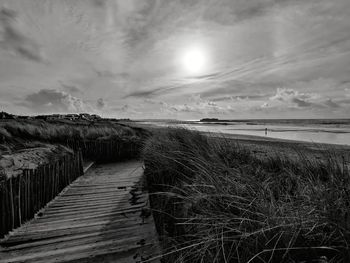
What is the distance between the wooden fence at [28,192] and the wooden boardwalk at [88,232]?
151mm

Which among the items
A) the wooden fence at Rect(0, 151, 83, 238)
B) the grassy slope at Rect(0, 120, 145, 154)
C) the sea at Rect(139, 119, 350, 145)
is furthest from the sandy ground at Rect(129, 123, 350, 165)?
the grassy slope at Rect(0, 120, 145, 154)

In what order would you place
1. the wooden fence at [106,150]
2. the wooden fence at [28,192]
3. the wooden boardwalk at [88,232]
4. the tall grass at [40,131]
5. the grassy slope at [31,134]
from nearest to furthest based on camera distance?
the wooden boardwalk at [88,232]
the wooden fence at [28,192]
the grassy slope at [31,134]
the wooden fence at [106,150]
the tall grass at [40,131]

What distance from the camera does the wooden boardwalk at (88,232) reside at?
2.82 m

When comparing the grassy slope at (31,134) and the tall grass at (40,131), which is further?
the tall grass at (40,131)

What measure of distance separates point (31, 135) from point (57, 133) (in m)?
1.94

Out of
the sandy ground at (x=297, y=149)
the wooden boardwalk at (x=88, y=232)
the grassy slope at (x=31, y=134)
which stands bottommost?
the wooden boardwalk at (x=88, y=232)

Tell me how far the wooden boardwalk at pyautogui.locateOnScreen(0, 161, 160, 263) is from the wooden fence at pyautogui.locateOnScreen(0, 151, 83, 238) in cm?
15

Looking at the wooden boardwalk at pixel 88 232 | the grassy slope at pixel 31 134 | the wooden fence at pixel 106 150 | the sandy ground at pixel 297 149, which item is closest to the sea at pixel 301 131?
the sandy ground at pixel 297 149

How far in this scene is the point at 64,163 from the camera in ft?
18.4

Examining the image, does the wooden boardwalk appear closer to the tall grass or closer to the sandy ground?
the sandy ground

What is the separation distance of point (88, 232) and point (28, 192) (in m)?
1.45

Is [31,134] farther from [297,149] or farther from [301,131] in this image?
[301,131]

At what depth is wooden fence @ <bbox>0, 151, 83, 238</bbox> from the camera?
→ 3312mm

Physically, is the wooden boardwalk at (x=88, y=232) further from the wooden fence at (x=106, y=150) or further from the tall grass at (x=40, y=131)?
the tall grass at (x=40, y=131)
